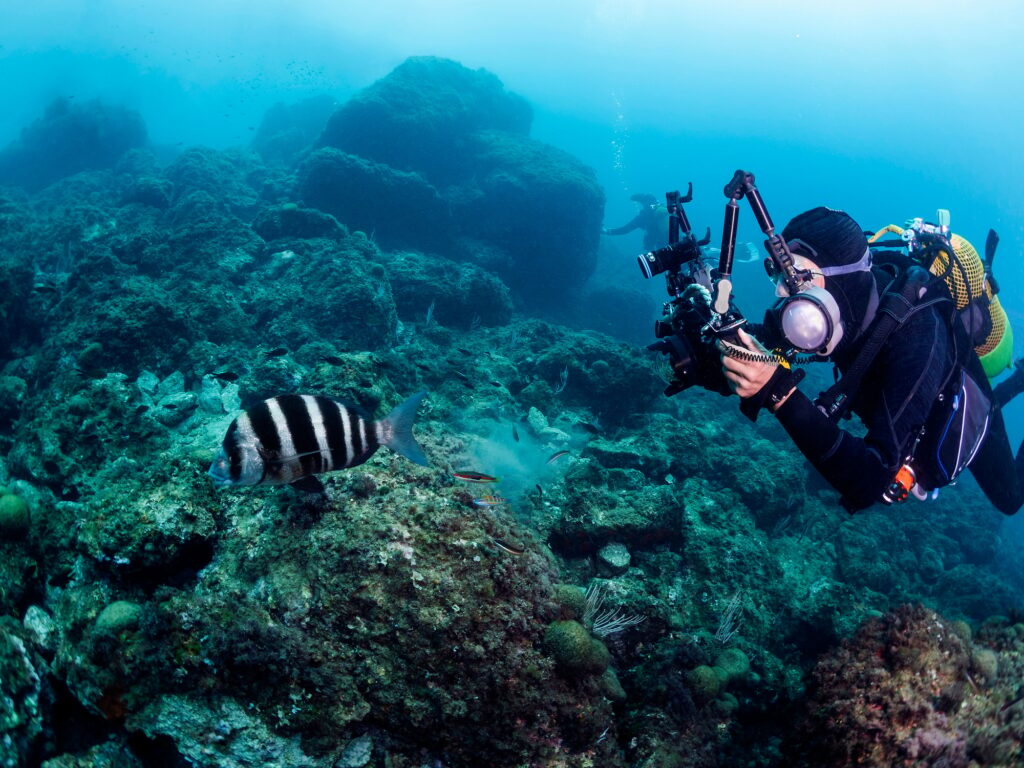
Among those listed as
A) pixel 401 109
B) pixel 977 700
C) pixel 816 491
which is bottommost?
pixel 816 491

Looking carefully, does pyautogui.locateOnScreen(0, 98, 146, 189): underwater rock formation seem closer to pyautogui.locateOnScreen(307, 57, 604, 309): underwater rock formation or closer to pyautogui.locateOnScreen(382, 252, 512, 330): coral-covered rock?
pyautogui.locateOnScreen(307, 57, 604, 309): underwater rock formation

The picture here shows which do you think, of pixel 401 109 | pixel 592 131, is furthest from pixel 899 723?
pixel 592 131

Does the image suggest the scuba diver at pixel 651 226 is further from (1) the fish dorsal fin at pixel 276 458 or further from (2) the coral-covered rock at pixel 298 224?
(1) the fish dorsal fin at pixel 276 458

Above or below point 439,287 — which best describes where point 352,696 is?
above

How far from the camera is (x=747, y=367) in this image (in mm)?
2088

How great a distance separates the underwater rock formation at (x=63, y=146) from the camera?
28.4m

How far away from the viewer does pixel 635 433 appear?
33.8 ft

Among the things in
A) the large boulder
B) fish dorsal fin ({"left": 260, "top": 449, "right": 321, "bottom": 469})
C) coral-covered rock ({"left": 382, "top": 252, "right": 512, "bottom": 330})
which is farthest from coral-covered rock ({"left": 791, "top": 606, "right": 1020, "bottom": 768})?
the large boulder

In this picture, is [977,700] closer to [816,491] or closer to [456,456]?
A: [456,456]

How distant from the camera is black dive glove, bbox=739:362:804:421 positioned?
2.16m

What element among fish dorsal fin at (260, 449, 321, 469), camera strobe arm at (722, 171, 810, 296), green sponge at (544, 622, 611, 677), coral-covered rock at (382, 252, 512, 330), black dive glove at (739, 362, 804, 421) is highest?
camera strobe arm at (722, 171, 810, 296)

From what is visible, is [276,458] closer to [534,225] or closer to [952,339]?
[952,339]

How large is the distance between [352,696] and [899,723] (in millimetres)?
3146

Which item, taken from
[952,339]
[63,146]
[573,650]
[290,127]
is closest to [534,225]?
[952,339]
